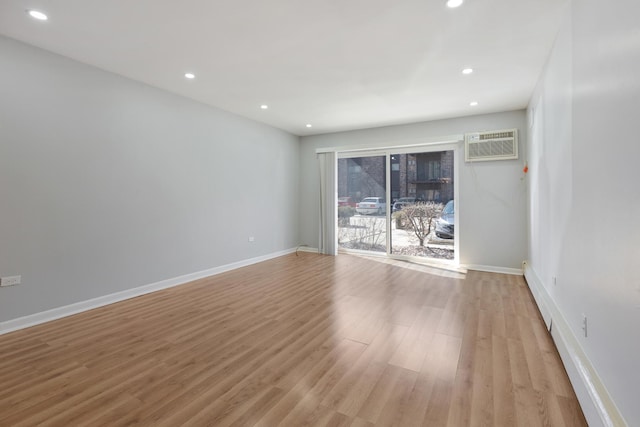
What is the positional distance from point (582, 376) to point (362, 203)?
4.81 meters

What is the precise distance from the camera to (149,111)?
3.82 metres

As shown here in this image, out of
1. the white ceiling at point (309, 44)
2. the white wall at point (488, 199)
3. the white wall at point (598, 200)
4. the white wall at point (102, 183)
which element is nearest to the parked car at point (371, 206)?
the white wall at point (488, 199)

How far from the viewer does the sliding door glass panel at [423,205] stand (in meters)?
5.39

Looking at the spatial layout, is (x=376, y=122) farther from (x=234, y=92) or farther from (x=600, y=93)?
(x=600, y=93)

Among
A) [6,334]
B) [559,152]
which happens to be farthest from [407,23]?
[6,334]

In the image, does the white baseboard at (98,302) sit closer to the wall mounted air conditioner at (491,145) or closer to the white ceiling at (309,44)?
the white ceiling at (309,44)

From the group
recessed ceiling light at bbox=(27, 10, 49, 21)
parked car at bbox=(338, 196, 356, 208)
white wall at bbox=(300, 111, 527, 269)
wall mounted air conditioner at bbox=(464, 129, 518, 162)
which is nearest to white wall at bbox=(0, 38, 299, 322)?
recessed ceiling light at bbox=(27, 10, 49, 21)

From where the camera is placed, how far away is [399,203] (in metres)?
5.88

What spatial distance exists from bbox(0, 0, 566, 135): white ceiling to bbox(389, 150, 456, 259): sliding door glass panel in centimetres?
147

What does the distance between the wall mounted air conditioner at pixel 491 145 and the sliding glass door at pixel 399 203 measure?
34 cm

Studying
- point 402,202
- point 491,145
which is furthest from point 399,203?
point 491,145

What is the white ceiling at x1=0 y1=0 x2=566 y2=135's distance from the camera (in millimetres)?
2254

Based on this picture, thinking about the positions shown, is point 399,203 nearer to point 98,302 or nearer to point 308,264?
point 308,264

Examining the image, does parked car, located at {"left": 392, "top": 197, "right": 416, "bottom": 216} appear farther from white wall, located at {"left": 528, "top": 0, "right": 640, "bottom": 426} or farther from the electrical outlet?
the electrical outlet
